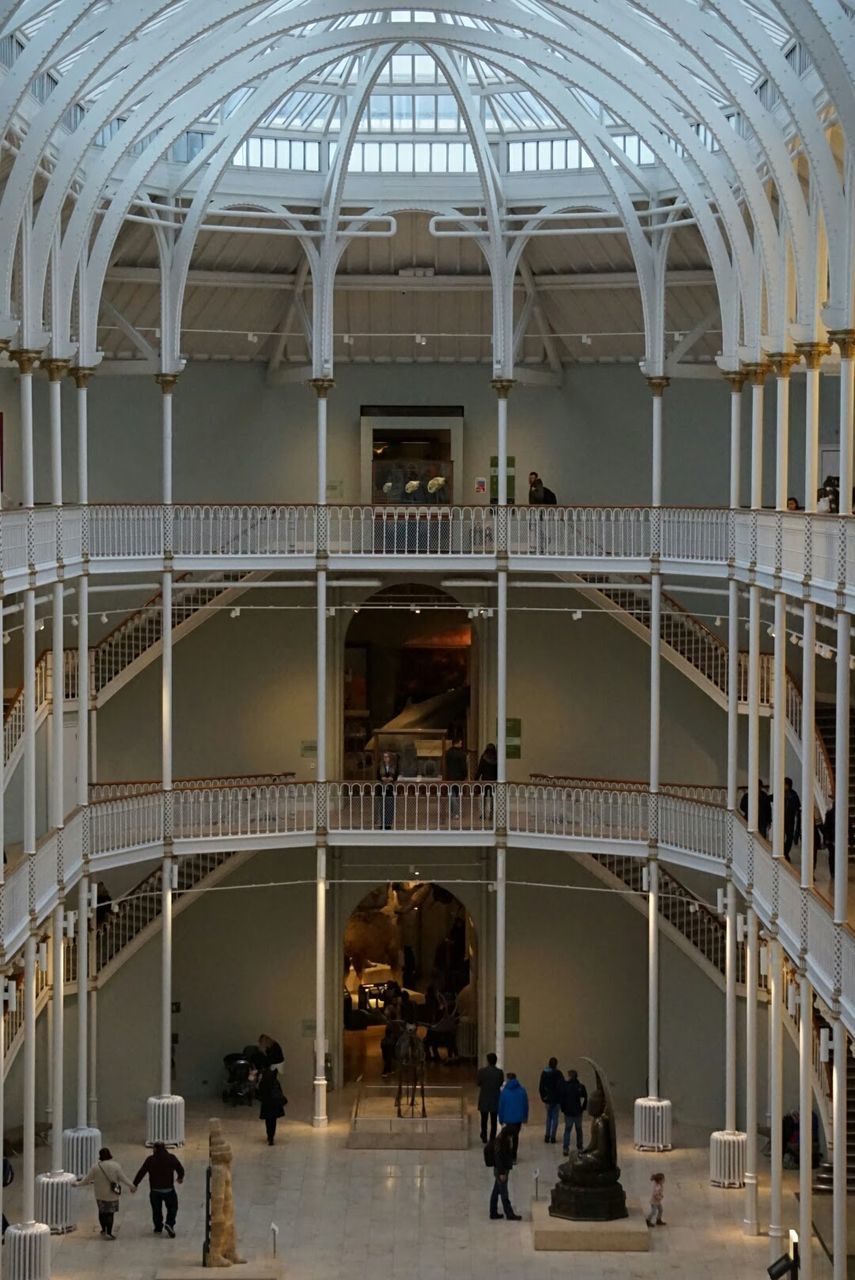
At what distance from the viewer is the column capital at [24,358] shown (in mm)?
25938

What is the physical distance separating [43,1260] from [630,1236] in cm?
741

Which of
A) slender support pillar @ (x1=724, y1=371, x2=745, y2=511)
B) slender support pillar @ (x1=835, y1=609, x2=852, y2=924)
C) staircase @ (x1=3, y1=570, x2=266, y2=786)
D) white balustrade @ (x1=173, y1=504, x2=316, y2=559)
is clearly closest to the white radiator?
staircase @ (x1=3, y1=570, x2=266, y2=786)

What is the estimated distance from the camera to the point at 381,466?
3881cm

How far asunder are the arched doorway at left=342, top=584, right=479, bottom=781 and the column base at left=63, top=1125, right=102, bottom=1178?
9790 millimetres

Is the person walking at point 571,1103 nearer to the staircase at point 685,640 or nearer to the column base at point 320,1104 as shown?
the column base at point 320,1104

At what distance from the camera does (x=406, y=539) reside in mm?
33938

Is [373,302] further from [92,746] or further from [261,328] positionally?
[92,746]

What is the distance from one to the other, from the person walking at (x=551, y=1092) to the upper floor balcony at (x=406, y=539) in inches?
299

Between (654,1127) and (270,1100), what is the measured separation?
230 inches

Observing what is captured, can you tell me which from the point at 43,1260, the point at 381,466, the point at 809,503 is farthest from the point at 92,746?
the point at 809,503

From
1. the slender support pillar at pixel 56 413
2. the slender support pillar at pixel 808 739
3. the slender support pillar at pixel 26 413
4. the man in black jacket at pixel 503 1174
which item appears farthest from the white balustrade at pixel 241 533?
the slender support pillar at pixel 808 739

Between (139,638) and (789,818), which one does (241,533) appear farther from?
(789,818)

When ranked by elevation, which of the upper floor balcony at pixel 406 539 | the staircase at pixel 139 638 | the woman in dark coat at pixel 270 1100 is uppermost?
the upper floor balcony at pixel 406 539

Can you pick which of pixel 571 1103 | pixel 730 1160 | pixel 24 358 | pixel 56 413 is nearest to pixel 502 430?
pixel 56 413
